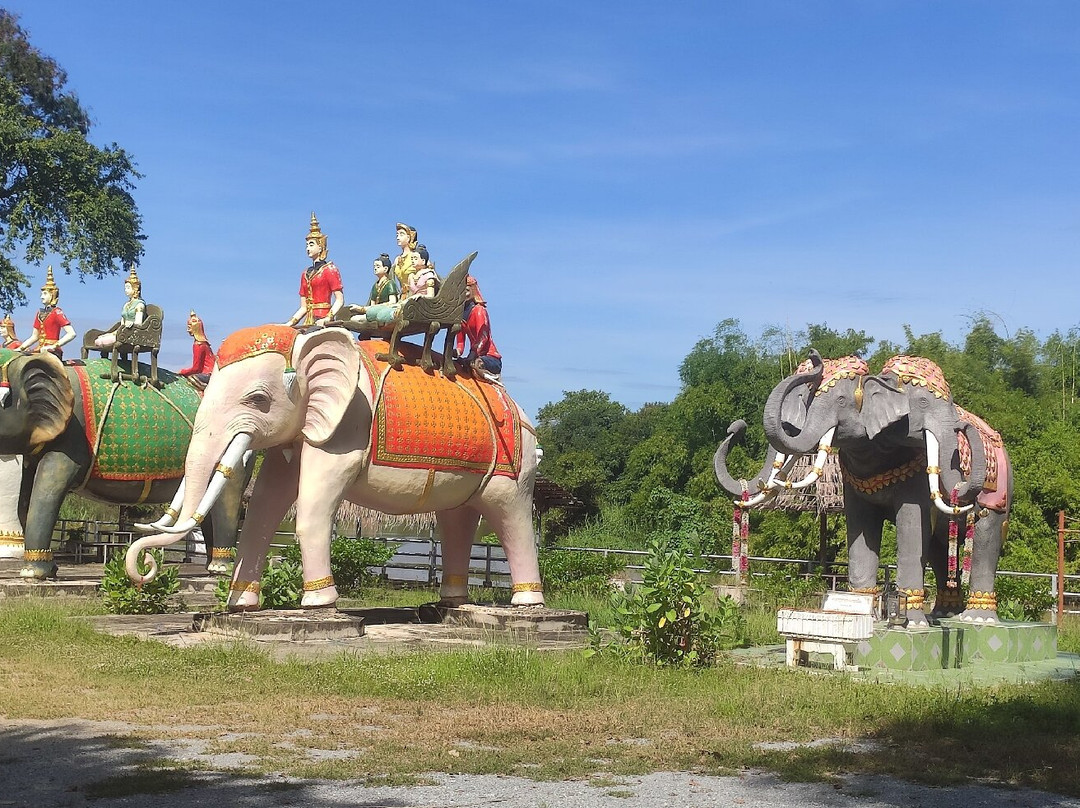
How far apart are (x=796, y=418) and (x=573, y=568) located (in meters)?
9.90

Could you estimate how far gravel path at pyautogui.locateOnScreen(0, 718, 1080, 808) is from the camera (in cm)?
532

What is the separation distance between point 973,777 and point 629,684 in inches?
105

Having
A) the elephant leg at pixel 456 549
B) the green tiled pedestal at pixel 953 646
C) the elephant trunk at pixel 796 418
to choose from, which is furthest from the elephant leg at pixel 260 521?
the green tiled pedestal at pixel 953 646

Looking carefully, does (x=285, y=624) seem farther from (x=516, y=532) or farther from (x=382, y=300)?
(x=382, y=300)

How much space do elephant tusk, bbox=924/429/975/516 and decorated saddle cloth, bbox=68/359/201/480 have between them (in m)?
8.50

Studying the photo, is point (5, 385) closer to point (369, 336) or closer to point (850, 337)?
point (369, 336)

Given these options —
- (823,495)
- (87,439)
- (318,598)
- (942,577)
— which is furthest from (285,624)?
(823,495)

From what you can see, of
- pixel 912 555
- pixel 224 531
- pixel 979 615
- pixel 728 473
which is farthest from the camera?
pixel 224 531

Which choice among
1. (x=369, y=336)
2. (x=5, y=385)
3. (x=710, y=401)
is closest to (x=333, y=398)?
(x=369, y=336)

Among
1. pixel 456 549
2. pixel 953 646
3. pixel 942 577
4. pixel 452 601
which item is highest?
pixel 456 549

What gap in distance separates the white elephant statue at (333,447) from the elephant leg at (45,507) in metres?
4.07

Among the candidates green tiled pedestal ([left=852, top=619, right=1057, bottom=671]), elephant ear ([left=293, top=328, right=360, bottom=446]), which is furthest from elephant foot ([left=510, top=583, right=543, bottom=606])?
green tiled pedestal ([left=852, top=619, right=1057, bottom=671])

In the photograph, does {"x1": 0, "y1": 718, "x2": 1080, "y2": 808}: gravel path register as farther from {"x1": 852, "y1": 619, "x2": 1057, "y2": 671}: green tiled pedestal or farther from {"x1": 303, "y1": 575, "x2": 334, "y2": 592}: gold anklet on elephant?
{"x1": 303, "y1": 575, "x2": 334, "y2": 592}: gold anklet on elephant

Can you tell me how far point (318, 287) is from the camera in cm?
1165
